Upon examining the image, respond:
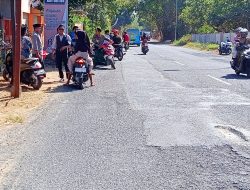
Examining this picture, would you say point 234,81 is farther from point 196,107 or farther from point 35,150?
point 35,150

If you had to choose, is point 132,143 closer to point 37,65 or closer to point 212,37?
point 37,65

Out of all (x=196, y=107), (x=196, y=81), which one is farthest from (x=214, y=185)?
(x=196, y=81)

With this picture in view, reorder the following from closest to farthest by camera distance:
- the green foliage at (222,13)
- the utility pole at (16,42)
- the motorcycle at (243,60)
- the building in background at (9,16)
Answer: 1. the utility pole at (16,42)
2. the motorcycle at (243,60)
3. the building in background at (9,16)
4. the green foliage at (222,13)

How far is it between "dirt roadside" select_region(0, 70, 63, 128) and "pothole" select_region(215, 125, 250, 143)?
3.61m

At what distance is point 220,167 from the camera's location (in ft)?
17.8

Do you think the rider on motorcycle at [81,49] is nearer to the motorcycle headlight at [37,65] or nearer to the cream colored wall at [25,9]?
the motorcycle headlight at [37,65]

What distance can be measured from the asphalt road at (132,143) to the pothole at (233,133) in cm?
1

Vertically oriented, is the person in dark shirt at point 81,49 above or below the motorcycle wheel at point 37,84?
above

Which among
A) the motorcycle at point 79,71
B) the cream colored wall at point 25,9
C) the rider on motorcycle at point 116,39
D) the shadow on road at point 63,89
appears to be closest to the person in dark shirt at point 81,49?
the motorcycle at point 79,71

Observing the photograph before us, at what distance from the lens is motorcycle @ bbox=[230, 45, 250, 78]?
15.8 metres

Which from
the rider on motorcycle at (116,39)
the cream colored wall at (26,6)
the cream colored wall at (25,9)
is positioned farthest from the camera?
the cream colored wall at (26,6)

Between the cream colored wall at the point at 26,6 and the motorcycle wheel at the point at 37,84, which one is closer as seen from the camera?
the motorcycle wheel at the point at 37,84

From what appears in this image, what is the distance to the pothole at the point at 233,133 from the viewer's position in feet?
22.1

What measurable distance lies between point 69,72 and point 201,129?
264 inches
